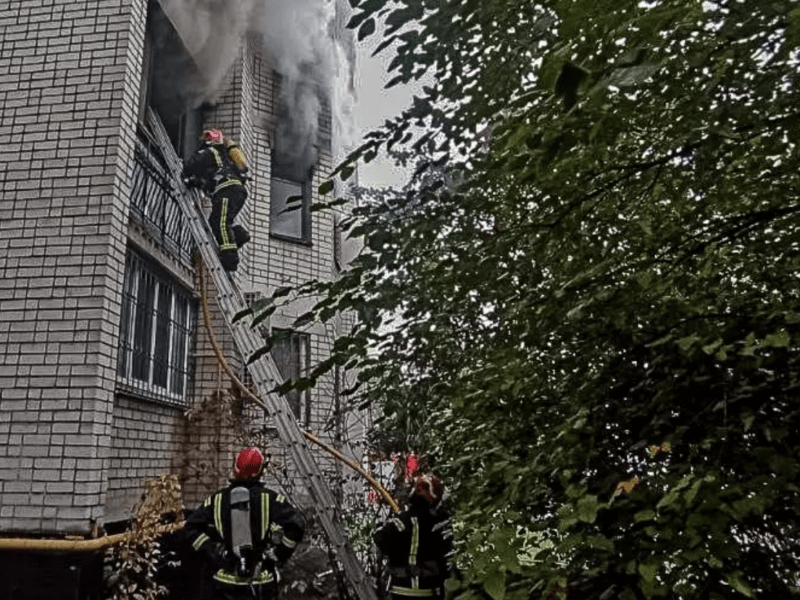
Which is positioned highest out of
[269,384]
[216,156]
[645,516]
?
[216,156]

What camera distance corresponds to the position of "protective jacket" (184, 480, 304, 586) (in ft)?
15.8

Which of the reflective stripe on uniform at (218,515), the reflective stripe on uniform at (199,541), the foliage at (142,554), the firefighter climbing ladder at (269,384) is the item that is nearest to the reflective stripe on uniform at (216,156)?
the firefighter climbing ladder at (269,384)

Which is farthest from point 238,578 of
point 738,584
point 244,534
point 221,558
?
point 738,584

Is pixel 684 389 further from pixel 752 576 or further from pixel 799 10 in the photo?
pixel 799 10

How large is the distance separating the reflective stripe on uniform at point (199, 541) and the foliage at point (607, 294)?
2.86m

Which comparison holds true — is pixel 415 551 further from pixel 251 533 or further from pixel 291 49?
pixel 291 49

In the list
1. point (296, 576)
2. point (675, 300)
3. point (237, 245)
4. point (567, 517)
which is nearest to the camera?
point (567, 517)

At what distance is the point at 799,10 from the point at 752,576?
1536mm

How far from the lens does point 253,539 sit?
191 inches

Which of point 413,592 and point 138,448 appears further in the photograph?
point 138,448

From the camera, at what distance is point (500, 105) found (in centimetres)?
206

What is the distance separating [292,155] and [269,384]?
4.46m

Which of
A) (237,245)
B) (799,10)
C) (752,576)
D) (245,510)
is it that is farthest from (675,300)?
(237,245)

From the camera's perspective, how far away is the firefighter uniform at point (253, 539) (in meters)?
4.82
